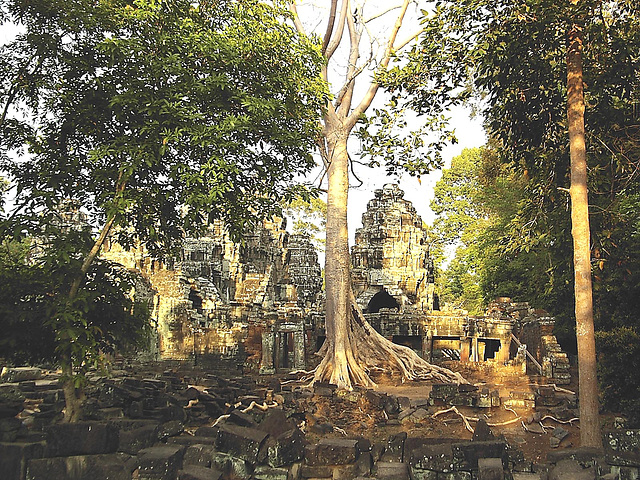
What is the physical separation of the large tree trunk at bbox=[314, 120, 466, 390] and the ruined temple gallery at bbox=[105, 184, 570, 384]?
2154 millimetres

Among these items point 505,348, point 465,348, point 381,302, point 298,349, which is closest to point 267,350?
point 298,349

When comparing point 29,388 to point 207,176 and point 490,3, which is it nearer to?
point 207,176

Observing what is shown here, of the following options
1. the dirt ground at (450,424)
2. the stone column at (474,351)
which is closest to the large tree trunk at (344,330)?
the dirt ground at (450,424)

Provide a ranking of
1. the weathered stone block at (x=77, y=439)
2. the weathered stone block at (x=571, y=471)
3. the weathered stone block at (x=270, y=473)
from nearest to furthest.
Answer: the weathered stone block at (x=571, y=471)
the weathered stone block at (x=77, y=439)
the weathered stone block at (x=270, y=473)

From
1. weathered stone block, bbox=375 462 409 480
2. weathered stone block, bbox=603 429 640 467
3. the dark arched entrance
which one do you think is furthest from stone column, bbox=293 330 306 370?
weathered stone block, bbox=603 429 640 467

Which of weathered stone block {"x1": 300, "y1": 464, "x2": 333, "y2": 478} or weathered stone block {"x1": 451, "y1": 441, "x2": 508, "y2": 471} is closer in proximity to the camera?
weathered stone block {"x1": 451, "y1": 441, "x2": 508, "y2": 471}

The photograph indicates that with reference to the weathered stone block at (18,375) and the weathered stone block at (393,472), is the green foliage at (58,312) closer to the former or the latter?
the weathered stone block at (393,472)

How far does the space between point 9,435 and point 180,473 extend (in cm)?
272

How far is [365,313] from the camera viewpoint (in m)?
19.3

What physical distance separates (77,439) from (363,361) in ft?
29.8

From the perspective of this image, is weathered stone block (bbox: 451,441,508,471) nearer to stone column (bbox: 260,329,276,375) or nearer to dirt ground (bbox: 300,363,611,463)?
dirt ground (bbox: 300,363,611,463)

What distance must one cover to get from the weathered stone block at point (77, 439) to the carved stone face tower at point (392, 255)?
581 inches

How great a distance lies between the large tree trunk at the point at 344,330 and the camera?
42.3 ft

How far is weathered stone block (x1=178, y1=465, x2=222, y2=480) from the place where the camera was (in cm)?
516
